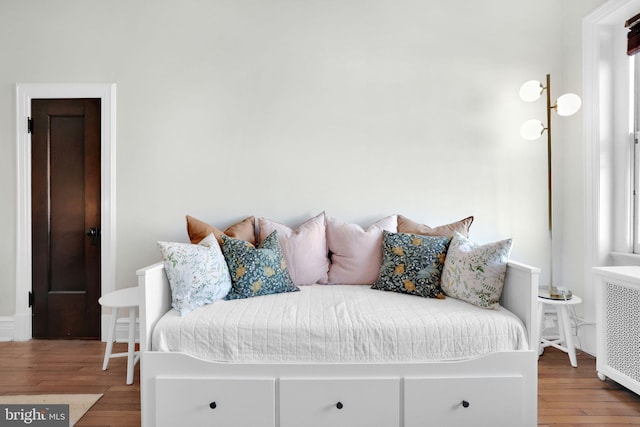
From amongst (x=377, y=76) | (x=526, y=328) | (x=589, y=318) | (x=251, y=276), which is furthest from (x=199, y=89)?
(x=589, y=318)

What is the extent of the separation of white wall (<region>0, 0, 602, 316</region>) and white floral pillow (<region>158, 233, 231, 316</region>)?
29.3 inches

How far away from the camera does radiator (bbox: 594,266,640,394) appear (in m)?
1.78

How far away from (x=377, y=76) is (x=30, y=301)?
2.99m

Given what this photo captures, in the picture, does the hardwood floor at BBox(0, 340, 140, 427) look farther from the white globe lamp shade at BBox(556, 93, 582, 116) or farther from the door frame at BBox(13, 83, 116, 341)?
the white globe lamp shade at BBox(556, 93, 582, 116)

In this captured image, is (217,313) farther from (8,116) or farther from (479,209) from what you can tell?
(8,116)

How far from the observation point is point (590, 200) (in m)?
2.33

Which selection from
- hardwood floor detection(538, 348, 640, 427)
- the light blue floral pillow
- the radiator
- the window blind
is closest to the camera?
hardwood floor detection(538, 348, 640, 427)

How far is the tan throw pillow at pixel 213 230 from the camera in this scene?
2270 millimetres

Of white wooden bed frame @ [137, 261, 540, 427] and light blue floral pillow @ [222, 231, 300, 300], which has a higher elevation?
light blue floral pillow @ [222, 231, 300, 300]

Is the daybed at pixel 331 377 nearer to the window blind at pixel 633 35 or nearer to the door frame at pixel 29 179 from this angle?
the door frame at pixel 29 179

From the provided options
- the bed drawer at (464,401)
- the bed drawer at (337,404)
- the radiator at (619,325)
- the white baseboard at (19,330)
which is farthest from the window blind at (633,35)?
the white baseboard at (19,330)

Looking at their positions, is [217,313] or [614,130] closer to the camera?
[217,313]

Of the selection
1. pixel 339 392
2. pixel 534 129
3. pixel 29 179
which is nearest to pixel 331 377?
pixel 339 392

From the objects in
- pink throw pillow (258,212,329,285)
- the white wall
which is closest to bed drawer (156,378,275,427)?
pink throw pillow (258,212,329,285)
